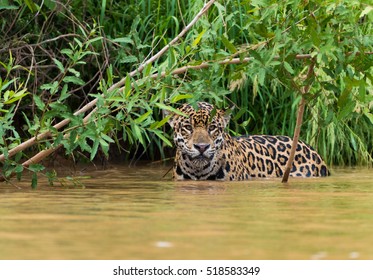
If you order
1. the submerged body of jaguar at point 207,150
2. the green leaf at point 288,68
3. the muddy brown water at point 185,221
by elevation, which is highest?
the green leaf at point 288,68

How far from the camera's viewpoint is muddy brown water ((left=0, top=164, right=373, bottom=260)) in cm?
432

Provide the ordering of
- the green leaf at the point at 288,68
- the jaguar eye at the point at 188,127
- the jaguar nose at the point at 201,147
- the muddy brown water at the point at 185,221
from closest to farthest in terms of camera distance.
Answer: the muddy brown water at the point at 185,221
the green leaf at the point at 288,68
the jaguar nose at the point at 201,147
the jaguar eye at the point at 188,127

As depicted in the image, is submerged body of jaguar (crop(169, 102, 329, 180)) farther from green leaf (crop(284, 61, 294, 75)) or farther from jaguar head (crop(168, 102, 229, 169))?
green leaf (crop(284, 61, 294, 75))

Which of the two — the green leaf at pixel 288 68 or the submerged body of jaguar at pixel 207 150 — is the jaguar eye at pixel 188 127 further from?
the green leaf at pixel 288 68

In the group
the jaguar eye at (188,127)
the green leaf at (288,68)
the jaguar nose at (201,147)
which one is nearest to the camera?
the green leaf at (288,68)

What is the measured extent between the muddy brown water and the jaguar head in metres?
0.68

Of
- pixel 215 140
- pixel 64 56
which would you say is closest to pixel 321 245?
pixel 215 140

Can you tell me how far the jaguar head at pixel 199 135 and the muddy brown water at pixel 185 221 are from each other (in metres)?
0.68

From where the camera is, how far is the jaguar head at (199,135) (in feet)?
30.0

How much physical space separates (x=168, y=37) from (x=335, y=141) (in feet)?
7.64

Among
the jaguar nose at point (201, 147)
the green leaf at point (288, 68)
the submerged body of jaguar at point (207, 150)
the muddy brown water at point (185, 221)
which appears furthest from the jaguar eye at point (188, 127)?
the green leaf at point (288, 68)

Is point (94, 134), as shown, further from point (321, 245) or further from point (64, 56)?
point (64, 56)
